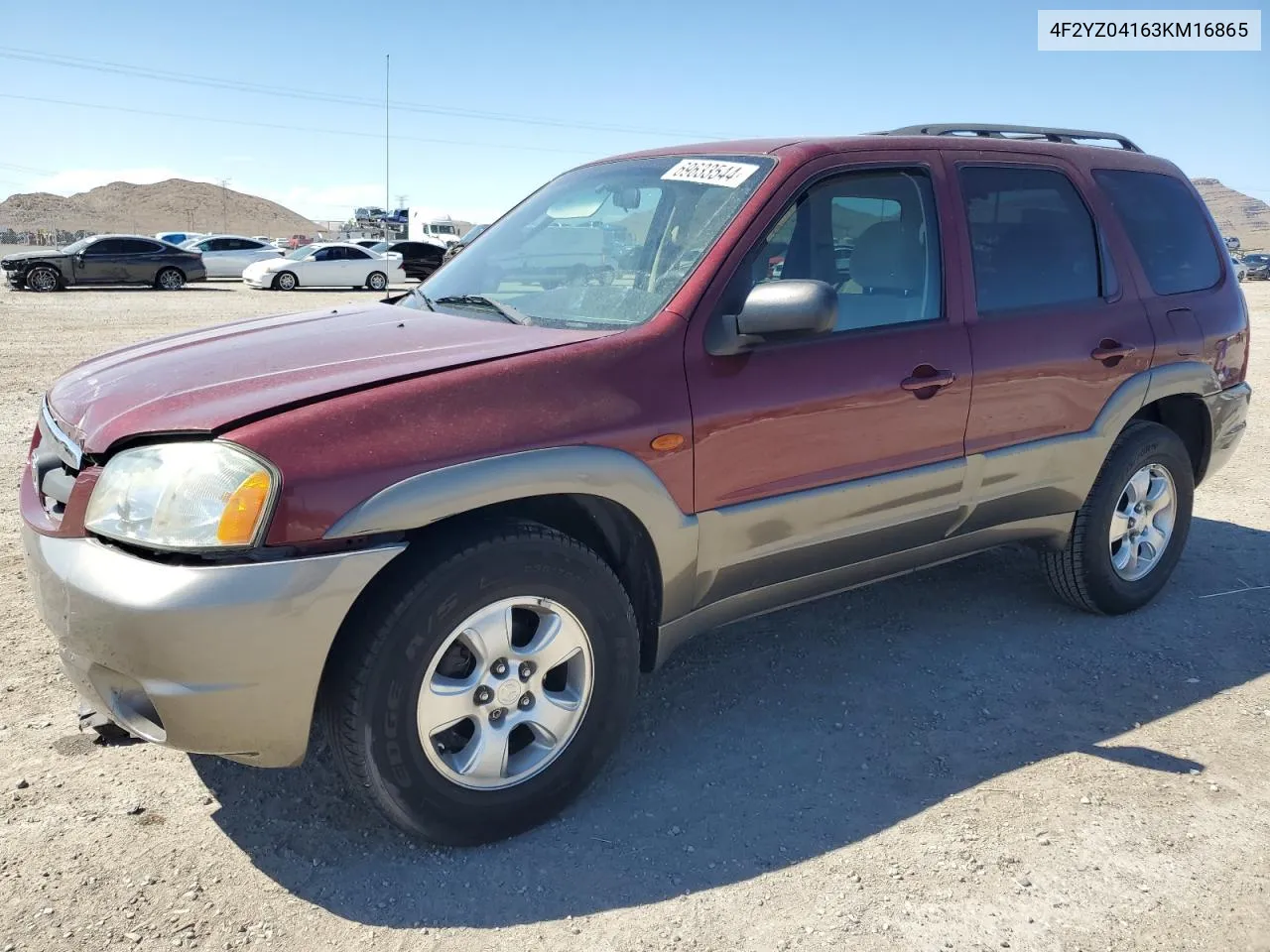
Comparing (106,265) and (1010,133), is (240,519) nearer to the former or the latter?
(1010,133)

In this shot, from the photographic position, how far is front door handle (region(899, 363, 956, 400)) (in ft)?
11.0

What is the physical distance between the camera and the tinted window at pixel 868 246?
328 centimetres

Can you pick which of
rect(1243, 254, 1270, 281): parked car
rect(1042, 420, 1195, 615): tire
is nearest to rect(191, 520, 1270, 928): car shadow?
rect(1042, 420, 1195, 615): tire

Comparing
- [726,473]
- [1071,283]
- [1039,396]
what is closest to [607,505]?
[726,473]

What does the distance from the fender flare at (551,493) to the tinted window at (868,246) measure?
87cm

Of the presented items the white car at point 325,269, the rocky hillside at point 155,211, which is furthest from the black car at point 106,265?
the rocky hillside at point 155,211

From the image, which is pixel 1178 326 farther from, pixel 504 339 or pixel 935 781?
pixel 504 339

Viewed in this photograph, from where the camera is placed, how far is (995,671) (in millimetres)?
3902

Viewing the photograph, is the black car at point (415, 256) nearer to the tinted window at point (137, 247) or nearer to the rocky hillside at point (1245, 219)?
the tinted window at point (137, 247)

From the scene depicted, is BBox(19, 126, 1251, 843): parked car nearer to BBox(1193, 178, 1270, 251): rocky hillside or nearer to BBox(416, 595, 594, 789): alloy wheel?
BBox(416, 595, 594, 789): alloy wheel

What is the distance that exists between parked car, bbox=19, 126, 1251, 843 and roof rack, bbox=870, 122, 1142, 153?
6 cm

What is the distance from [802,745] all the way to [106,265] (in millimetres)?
24304

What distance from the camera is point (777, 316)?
284 centimetres

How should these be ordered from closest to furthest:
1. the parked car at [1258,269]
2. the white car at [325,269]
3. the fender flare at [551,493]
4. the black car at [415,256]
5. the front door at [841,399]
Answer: the fender flare at [551,493], the front door at [841,399], the white car at [325,269], the black car at [415,256], the parked car at [1258,269]
